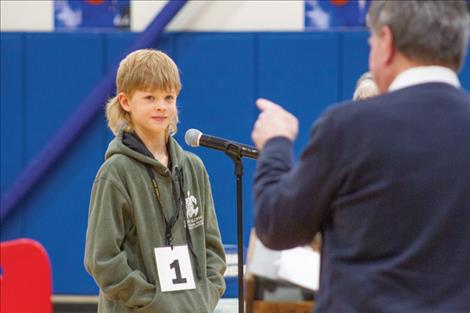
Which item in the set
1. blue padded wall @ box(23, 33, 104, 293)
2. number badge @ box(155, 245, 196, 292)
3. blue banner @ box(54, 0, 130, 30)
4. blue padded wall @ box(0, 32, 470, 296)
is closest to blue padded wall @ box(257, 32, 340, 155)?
blue padded wall @ box(0, 32, 470, 296)

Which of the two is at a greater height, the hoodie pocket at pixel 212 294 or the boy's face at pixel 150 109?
the boy's face at pixel 150 109

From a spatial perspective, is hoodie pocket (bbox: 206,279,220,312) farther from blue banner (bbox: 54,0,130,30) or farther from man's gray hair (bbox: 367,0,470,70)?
blue banner (bbox: 54,0,130,30)

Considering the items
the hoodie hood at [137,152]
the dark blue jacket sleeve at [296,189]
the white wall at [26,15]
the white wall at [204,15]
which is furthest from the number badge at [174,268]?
the white wall at [26,15]

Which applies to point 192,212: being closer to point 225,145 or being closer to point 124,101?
point 225,145

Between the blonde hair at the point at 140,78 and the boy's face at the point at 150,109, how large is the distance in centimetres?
2

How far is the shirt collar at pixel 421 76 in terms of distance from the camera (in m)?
1.82

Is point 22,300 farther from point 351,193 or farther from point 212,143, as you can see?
point 351,193

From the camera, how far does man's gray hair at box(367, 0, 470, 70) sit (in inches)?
70.2

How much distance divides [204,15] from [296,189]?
4773 mm

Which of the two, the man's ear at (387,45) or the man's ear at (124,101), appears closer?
the man's ear at (387,45)

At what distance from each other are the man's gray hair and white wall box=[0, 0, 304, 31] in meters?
4.61

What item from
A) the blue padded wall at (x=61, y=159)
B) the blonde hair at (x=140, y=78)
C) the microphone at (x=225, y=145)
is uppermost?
the blonde hair at (x=140, y=78)

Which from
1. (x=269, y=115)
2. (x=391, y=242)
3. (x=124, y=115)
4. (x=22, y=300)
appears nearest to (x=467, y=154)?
(x=391, y=242)

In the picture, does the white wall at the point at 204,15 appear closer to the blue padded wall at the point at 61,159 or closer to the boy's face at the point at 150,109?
the blue padded wall at the point at 61,159
